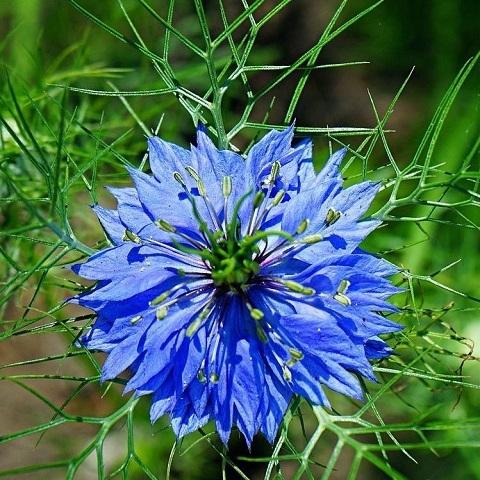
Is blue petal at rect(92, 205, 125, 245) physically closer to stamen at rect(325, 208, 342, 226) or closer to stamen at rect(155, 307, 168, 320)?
stamen at rect(155, 307, 168, 320)

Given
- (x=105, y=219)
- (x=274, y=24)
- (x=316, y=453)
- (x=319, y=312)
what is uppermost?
(x=105, y=219)

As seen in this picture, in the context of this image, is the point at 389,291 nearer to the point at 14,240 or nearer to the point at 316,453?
the point at 14,240

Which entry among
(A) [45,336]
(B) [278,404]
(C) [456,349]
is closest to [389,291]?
(B) [278,404]

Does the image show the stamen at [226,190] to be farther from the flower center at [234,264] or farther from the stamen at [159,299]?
the stamen at [159,299]

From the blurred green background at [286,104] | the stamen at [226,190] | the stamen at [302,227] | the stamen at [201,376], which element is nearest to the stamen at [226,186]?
the stamen at [226,190]

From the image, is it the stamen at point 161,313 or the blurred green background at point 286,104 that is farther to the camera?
the blurred green background at point 286,104
